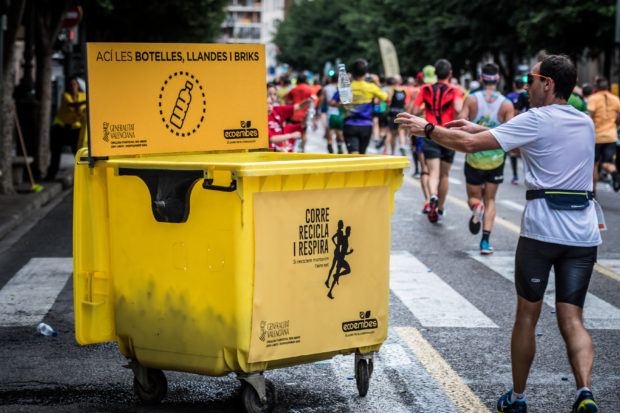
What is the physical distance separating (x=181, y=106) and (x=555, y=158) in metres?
1.90

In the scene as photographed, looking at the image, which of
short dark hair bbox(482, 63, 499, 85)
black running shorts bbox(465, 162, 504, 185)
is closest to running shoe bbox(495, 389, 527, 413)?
black running shorts bbox(465, 162, 504, 185)

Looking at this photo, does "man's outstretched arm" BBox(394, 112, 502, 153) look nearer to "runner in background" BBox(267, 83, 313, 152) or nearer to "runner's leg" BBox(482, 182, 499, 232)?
"runner's leg" BBox(482, 182, 499, 232)

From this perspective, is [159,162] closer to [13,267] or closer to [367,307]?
[367,307]

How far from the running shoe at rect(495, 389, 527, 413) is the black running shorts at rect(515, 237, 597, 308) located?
482mm

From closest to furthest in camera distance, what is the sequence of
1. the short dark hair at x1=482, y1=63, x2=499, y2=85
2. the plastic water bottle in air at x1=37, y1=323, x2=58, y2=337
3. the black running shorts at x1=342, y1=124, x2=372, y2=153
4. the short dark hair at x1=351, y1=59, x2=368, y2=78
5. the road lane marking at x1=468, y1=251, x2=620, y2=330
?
the plastic water bottle in air at x1=37, y1=323, x2=58, y2=337, the road lane marking at x1=468, y1=251, x2=620, y2=330, the short dark hair at x1=482, y1=63, x2=499, y2=85, the short dark hair at x1=351, y1=59, x2=368, y2=78, the black running shorts at x1=342, y1=124, x2=372, y2=153

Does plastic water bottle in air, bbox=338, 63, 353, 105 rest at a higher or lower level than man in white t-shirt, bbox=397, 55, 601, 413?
higher

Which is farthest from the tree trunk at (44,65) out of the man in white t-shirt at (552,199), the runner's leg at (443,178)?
the man in white t-shirt at (552,199)

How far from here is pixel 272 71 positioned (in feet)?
273

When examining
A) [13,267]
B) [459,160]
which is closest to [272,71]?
[459,160]

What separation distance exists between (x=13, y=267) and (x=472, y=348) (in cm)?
486

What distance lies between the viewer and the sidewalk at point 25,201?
12.4 meters

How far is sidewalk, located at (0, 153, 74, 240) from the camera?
12.4 metres

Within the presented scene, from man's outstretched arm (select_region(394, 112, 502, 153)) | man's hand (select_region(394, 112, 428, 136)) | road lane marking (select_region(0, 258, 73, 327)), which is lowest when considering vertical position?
road lane marking (select_region(0, 258, 73, 327))

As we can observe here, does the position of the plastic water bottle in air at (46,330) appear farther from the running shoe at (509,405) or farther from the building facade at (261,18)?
the building facade at (261,18)
